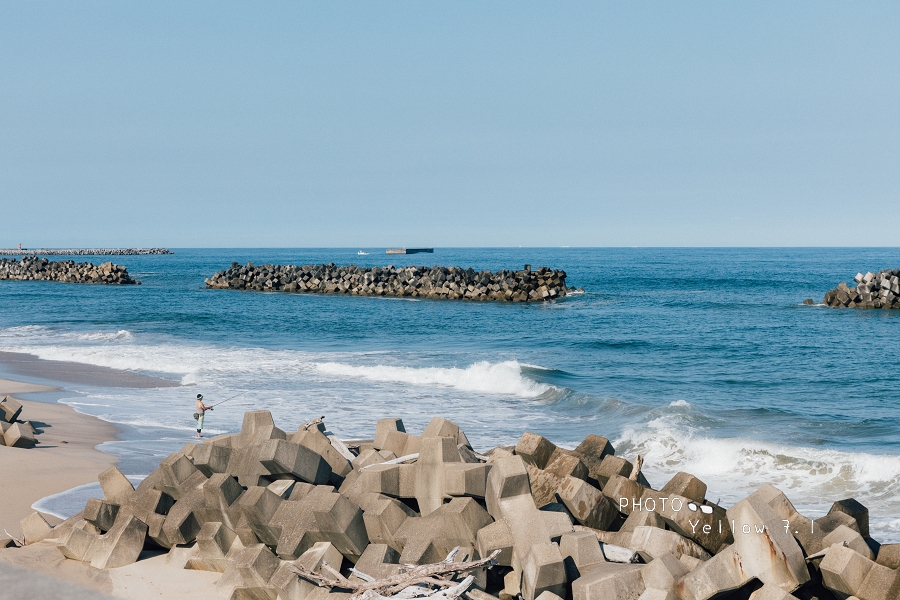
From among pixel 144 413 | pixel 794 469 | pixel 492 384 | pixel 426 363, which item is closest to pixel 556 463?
pixel 794 469

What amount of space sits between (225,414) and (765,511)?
408 inches

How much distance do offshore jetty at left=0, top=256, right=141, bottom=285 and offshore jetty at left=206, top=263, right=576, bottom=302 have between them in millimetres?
8735

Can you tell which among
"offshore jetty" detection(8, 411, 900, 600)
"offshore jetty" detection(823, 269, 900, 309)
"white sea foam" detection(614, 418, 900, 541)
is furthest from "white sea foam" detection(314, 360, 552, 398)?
"offshore jetty" detection(823, 269, 900, 309)

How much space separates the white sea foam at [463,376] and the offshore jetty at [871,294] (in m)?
24.9

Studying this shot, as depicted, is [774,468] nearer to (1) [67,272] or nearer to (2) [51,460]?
(2) [51,460]

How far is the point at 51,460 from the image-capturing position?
991 cm

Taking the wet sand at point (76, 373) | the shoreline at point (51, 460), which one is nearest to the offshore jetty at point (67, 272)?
the wet sand at point (76, 373)

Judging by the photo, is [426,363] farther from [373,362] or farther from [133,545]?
[133,545]

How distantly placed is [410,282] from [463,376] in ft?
96.7

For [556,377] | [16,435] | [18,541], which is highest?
[16,435]

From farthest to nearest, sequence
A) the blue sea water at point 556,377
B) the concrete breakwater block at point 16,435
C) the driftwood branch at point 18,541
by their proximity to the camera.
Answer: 1. the blue sea water at point 556,377
2. the concrete breakwater block at point 16,435
3. the driftwood branch at point 18,541

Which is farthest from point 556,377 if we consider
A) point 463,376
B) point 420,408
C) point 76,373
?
point 76,373

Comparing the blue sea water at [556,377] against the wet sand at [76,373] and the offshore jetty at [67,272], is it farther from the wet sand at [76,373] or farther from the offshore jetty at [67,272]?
the offshore jetty at [67,272]

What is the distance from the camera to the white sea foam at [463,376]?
1694 centimetres
